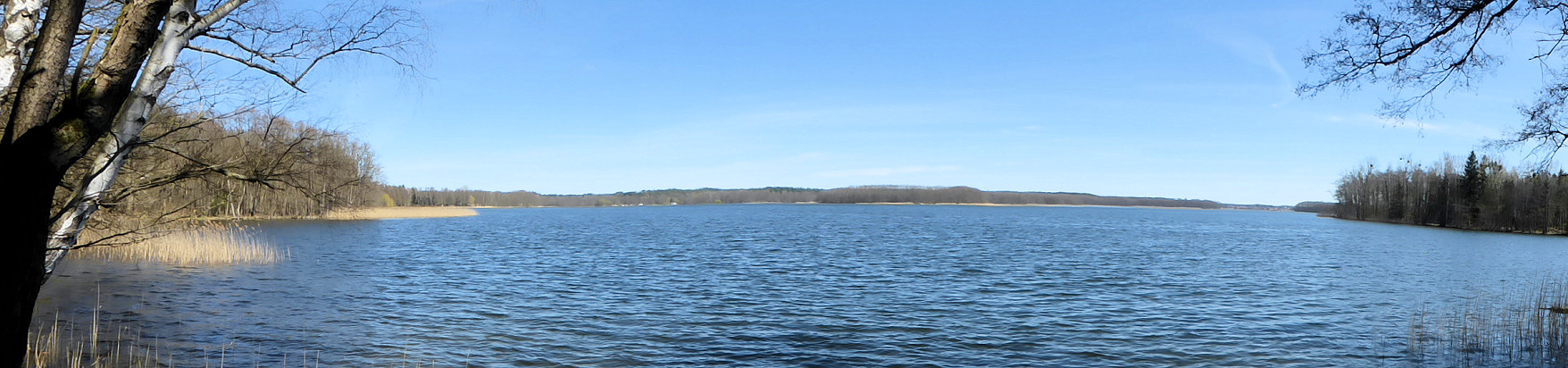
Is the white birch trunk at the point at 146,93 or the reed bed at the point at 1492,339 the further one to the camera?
the reed bed at the point at 1492,339

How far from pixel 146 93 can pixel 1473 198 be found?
10564 cm

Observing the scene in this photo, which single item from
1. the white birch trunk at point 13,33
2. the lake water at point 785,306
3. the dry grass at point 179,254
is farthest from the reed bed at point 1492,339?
the dry grass at point 179,254

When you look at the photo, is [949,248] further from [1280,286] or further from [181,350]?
[181,350]

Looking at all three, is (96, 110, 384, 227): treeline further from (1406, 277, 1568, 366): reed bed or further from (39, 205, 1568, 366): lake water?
(1406, 277, 1568, 366): reed bed

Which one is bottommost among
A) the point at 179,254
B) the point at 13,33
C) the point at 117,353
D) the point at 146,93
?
the point at 117,353

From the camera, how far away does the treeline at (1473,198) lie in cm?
7400

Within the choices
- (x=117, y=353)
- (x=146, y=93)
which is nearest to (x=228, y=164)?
(x=146, y=93)

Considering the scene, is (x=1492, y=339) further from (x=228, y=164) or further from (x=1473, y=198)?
(x=1473, y=198)

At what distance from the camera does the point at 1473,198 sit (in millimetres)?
82312

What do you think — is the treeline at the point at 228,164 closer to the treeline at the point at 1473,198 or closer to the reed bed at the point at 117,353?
the reed bed at the point at 117,353

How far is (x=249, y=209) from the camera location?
6544cm

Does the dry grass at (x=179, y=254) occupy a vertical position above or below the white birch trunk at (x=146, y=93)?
below

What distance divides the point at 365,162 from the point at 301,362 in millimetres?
67017

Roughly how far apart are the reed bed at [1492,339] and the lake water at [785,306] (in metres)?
0.53
